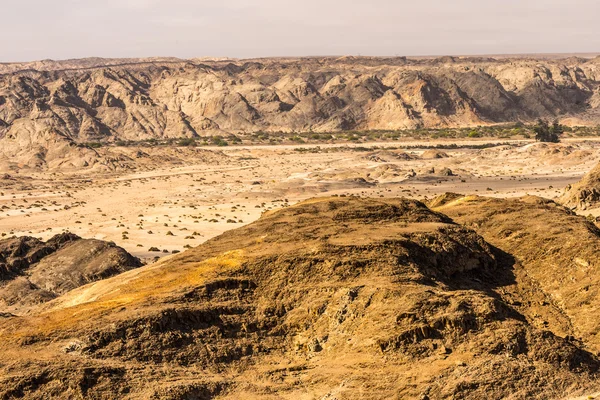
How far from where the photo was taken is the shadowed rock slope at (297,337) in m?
17.6

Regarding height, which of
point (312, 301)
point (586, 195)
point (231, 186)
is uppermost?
point (312, 301)

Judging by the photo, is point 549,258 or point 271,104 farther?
point 271,104

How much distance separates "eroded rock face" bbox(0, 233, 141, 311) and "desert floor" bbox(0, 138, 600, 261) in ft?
20.4

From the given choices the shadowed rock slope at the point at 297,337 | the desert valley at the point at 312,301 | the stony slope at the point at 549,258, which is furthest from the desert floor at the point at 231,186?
the shadowed rock slope at the point at 297,337

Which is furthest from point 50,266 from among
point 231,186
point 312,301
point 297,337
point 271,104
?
point 271,104

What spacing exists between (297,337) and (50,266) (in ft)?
81.9

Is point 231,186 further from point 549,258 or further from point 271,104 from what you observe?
point 271,104

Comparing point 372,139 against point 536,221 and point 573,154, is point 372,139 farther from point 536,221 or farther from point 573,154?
point 536,221

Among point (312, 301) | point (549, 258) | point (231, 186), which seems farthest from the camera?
point (231, 186)

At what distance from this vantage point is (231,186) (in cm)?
8788

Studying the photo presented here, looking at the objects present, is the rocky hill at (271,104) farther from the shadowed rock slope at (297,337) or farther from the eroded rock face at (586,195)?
the shadowed rock slope at (297,337)

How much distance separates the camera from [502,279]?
90.5ft

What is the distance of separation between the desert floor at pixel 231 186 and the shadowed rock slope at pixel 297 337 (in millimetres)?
26131

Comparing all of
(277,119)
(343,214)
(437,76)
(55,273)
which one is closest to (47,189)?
(55,273)
